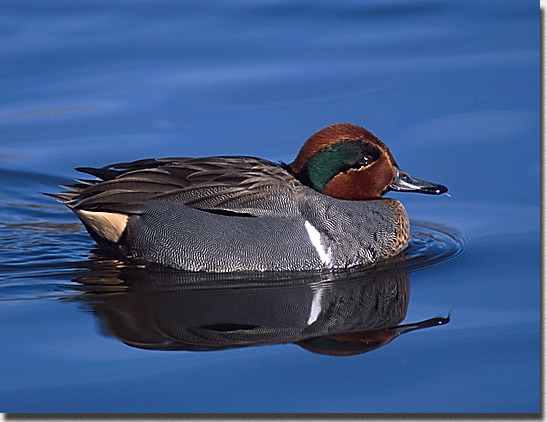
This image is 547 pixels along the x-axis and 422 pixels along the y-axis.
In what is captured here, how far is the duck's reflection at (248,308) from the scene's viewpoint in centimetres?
638

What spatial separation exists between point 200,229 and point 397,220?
1.54 meters

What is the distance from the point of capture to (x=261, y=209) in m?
7.57

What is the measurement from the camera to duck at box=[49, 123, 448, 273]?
298 inches

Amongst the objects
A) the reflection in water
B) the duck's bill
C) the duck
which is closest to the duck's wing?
the duck

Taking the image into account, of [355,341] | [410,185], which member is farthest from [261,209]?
[355,341]

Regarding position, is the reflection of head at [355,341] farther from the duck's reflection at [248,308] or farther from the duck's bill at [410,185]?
the duck's bill at [410,185]

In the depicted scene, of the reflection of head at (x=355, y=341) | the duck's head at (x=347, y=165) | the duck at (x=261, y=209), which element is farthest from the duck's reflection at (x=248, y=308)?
the duck's head at (x=347, y=165)

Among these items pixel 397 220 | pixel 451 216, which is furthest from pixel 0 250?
pixel 451 216

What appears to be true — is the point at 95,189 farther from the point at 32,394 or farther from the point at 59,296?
the point at 32,394

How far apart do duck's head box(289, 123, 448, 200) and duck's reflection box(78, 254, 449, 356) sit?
0.73m

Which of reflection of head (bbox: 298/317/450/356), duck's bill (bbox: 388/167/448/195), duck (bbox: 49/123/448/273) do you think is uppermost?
duck's bill (bbox: 388/167/448/195)

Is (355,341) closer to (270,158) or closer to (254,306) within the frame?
(254,306)

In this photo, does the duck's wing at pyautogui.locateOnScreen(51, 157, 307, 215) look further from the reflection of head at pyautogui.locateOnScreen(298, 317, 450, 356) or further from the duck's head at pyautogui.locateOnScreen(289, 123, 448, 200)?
the reflection of head at pyautogui.locateOnScreen(298, 317, 450, 356)

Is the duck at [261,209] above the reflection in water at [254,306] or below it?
above
